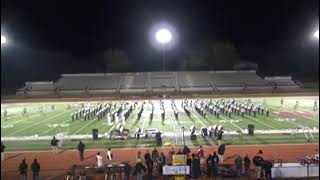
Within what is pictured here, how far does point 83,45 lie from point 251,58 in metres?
6.57

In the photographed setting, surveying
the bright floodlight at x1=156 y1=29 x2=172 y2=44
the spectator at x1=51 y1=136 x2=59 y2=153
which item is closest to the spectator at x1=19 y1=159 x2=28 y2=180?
the spectator at x1=51 y1=136 x2=59 y2=153

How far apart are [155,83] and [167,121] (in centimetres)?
257

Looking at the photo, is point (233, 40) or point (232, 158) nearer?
point (232, 158)

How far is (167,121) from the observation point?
58.9 ft

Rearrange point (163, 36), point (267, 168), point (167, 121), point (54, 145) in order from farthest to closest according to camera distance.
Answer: point (163, 36), point (167, 121), point (54, 145), point (267, 168)

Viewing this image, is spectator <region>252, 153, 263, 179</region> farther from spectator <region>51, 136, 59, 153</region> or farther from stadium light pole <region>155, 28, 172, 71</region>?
stadium light pole <region>155, 28, 172, 71</region>

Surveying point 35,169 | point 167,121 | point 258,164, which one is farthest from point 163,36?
point 35,169

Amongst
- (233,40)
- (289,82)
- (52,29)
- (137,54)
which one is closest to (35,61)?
(52,29)

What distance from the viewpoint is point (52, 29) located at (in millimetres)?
19422

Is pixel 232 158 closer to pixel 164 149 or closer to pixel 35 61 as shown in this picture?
pixel 164 149

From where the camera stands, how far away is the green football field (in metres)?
17.7

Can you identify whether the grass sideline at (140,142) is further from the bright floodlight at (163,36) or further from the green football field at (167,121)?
the bright floodlight at (163,36)

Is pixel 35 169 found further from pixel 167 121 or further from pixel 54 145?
pixel 167 121

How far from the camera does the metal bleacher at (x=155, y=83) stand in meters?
19.6
